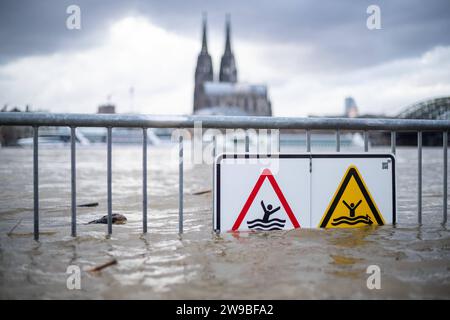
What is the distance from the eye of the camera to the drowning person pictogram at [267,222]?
3916mm

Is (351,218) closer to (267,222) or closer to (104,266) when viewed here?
(267,222)

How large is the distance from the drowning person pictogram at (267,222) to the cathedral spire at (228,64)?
Result: 136619 millimetres

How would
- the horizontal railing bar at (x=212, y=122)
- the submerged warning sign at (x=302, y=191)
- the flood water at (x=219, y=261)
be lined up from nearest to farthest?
1. the flood water at (x=219, y=261)
2. the horizontal railing bar at (x=212, y=122)
3. the submerged warning sign at (x=302, y=191)

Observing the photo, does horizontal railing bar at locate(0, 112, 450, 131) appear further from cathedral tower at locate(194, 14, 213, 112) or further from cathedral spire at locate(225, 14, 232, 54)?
cathedral spire at locate(225, 14, 232, 54)

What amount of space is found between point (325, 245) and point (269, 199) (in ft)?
2.40

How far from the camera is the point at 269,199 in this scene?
3.94m

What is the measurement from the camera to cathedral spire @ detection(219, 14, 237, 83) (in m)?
138

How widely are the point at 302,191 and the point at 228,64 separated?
450 feet

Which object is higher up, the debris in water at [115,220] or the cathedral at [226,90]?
the cathedral at [226,90]

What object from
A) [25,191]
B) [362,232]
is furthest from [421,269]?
[25,191]

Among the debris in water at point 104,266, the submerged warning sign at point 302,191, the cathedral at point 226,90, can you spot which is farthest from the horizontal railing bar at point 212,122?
the cathedral at point 226,90

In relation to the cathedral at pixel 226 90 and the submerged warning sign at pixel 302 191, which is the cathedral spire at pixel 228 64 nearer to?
the cathedral at pixel 226 90

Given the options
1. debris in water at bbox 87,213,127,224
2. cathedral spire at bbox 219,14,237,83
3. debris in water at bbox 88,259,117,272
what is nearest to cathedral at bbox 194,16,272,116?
cathedral spire at bbox 219,14,237,83
